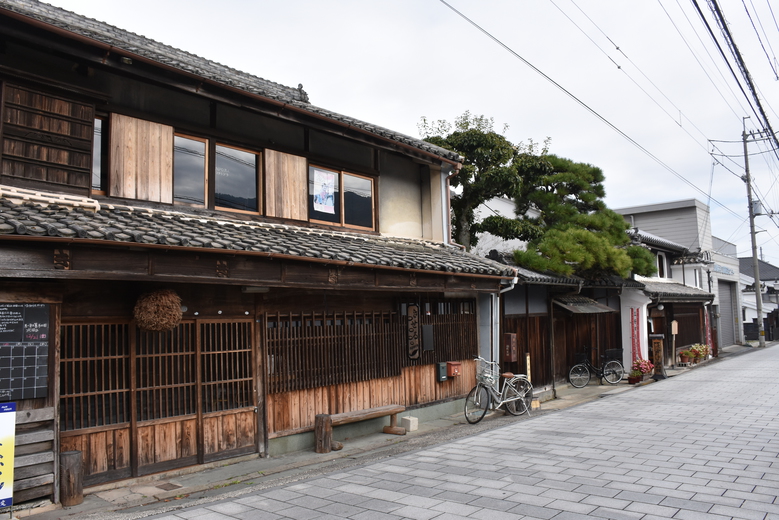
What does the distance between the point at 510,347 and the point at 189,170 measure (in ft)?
31.1

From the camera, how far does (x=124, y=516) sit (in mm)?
6215

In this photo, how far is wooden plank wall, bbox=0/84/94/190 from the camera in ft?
24.4

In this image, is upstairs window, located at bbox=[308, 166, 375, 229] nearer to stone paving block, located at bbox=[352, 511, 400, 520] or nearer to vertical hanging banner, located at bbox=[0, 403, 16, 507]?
vertical hanging banner, located at bbox=[0, 403, 16, 507]

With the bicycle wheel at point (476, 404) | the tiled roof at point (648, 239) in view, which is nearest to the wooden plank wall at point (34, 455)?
the bicycle wheel at point (476, 404)

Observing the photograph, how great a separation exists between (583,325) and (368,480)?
14491mm

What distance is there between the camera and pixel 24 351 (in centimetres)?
636

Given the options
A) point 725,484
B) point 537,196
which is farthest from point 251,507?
point 537,196

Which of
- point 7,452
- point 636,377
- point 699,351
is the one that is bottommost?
point 636,377

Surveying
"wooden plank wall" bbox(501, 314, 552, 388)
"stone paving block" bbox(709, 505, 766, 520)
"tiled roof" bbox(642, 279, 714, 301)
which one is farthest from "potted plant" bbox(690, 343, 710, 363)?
"stone paving block" bbox(709, 505, 766, 520)

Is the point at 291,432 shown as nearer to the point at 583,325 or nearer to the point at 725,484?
the point at 725,484

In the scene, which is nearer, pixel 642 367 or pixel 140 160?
pixel 140 160

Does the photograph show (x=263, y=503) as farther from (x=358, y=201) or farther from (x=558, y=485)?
(x=358, y=201)

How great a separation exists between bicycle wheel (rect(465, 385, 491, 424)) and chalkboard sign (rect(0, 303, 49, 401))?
8234mm

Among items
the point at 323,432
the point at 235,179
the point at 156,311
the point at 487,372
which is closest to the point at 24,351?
the point at 156,311
